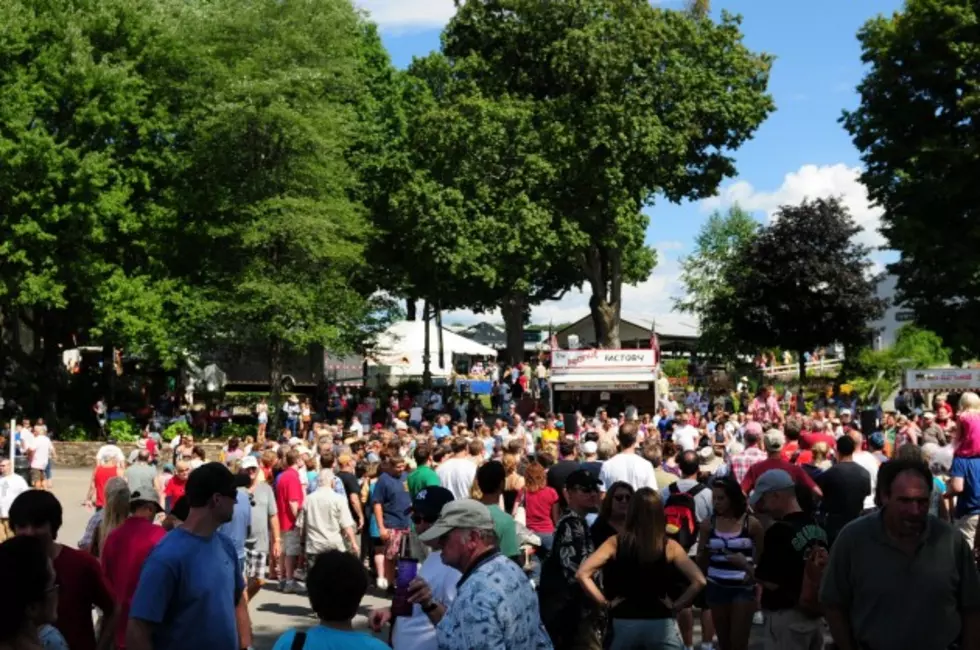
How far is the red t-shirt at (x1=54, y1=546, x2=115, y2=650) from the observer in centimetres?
638

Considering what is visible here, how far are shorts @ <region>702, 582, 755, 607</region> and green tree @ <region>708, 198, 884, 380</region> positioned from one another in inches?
1634

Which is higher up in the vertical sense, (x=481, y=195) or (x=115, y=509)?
(x=481, y=195)

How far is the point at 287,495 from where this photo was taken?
15023 mm

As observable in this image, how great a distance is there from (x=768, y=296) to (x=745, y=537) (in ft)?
142

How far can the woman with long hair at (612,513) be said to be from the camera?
321 inches

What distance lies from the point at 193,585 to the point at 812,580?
332 cm

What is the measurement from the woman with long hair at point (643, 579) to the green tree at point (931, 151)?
30497mm

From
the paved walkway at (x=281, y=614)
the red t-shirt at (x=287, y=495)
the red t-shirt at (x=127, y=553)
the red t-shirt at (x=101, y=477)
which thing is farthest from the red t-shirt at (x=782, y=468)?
the red t-shirt at (x=101, y=477)

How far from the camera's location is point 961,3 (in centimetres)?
3744

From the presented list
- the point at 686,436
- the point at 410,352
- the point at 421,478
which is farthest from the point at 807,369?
the point at 421,478

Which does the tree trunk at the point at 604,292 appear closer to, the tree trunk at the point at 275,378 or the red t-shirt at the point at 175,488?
the tree trunk at the point at 275,378

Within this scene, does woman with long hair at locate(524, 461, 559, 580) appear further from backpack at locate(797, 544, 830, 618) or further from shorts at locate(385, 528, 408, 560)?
backpack at locate(797, 544, 830, 618)

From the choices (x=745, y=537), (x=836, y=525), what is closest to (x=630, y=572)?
(x=745, y=537)

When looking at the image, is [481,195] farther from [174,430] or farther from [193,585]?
[193,585]
